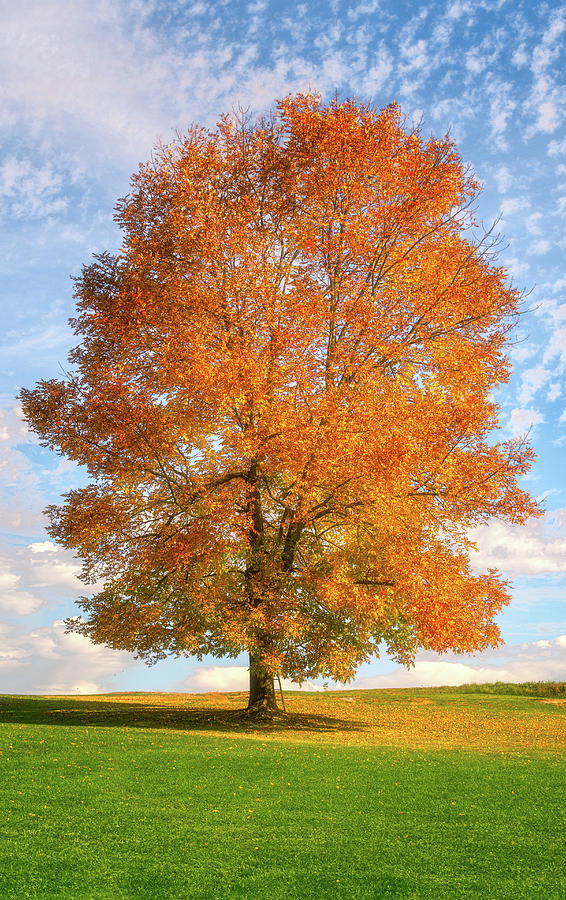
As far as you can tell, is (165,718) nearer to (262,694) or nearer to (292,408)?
(262,694)

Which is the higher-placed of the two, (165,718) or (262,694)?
(262,694)

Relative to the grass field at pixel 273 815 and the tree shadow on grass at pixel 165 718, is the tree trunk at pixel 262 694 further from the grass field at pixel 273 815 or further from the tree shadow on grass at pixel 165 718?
the grass field at pixel 273 815

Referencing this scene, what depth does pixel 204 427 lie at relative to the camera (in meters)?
19.1

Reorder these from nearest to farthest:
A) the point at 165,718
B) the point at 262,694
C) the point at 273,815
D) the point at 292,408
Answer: the point at 273,815 → the point at 292,408 → the point at 262,694 → the point at 165,718

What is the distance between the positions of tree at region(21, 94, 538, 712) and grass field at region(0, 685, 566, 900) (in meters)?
3.07

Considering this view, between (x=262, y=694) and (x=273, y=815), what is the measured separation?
39.5ft

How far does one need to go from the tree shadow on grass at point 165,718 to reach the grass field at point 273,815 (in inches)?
39.8

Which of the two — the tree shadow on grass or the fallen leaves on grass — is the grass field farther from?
the tree shadow on grass

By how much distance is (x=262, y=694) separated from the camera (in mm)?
21969

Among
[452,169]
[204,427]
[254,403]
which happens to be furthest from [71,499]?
[452,169]

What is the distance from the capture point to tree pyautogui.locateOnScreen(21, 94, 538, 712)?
18.3 meters

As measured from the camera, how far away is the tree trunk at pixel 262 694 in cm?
2162

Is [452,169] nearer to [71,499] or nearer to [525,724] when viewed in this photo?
[71,499]

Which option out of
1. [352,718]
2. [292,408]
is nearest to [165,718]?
[352,718]
